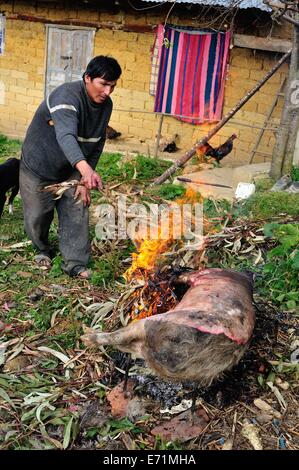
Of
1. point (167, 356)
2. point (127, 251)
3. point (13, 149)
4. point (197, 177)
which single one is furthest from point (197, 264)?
point (13, 149)

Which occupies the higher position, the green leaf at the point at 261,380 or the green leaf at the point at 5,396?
the green leaf at the point at 261,380

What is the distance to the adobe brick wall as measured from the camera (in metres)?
11.2

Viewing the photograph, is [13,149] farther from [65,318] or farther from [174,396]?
[174,396]

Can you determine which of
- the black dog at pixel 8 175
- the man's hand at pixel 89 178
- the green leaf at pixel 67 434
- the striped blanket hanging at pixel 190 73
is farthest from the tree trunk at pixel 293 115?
the green leaf at pixel 67 434

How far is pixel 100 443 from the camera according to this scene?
317cm

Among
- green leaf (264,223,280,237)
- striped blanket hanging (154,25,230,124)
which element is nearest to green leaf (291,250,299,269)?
green leaf (264,223,280,237)

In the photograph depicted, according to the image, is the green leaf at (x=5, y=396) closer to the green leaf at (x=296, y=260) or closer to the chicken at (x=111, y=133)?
the green leaf at (x=296, y=260)

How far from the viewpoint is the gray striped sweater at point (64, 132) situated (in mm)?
4641

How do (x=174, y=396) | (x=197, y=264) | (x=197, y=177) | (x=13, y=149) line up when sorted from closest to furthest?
(x=174, y=396), (x=197, y=264), (x=197, y=177), (x=13, y=149)

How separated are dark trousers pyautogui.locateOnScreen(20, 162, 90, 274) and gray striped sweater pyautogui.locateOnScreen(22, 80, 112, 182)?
157 millimetres

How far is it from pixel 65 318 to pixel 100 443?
1.55m

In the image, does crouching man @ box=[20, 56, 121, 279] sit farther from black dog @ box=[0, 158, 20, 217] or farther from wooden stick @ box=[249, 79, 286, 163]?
wooden stick @ box=[249, 79, 286, 163]

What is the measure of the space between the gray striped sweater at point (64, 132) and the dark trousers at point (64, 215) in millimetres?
157

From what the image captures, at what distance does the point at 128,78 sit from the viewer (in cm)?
1242
